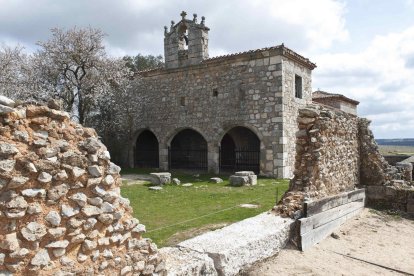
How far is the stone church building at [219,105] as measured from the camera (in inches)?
598

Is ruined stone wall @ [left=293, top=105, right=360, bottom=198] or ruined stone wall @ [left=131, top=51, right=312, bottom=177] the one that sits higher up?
ruined stone wall @ [left=131, top=51, right=312, bottom=177]

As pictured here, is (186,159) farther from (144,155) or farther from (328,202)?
(328,202)

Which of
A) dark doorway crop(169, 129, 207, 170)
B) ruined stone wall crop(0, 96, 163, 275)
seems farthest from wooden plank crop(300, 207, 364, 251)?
dark doorway crop(169, 129, 207, 170)

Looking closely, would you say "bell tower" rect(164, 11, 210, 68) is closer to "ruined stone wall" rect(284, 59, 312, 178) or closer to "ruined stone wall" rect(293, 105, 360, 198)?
"ruined stone wall" rect(284, 59, 312, 178)

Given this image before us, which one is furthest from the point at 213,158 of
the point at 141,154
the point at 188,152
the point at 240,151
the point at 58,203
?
the point at 58,203

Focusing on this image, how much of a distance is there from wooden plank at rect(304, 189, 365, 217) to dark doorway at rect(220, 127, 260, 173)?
773 cm

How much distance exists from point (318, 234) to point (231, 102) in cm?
1030

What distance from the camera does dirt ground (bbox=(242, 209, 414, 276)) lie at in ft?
17.8

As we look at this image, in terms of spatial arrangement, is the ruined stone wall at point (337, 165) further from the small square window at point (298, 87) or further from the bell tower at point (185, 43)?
the bell tower at point (185, 43)

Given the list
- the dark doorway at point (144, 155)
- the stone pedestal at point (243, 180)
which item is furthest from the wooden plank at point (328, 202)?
the dark doorway at point (144, 155)

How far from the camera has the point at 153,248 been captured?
3756 mm

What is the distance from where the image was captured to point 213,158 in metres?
17.0

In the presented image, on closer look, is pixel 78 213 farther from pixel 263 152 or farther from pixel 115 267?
pixel 263 152

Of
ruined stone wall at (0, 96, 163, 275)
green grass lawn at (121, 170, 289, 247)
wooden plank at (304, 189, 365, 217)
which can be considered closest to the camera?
ruined stone wall at (0, 96, 163, 275)
